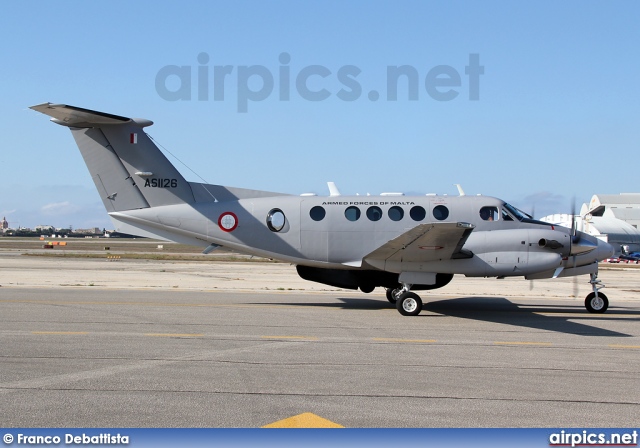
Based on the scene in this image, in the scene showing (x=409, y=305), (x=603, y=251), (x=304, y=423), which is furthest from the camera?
(x=603, y=251)

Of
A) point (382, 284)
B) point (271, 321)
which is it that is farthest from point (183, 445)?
point (382, 284)

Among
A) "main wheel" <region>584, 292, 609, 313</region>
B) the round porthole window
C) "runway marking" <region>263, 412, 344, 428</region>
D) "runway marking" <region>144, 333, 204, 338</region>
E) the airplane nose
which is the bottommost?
"main wheel" <region>584, 292, 609, 313</region>

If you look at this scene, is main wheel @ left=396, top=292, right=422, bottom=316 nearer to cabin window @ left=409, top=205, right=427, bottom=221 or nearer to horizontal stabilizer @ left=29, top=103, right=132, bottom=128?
cabin window @ left=409, top=205, right=427, bottom=221

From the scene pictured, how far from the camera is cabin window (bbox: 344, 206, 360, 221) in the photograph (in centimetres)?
1641

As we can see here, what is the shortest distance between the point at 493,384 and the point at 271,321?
6753 millimetres

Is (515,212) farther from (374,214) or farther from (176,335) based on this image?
(176,335)

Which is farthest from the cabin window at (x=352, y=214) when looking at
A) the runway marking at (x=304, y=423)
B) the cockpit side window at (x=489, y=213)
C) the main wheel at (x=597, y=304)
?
the runway marking at (x=304, y=423)

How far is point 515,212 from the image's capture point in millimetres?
16406

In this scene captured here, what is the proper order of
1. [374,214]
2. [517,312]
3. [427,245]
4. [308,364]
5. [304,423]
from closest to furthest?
[304,423], [308,364], [427,245], [374,214], [517,312]

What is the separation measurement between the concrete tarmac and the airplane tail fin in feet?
9.82

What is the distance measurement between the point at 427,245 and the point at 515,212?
3.32 meters

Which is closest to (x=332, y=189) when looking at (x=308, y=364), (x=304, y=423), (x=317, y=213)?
(x=317, y=213)

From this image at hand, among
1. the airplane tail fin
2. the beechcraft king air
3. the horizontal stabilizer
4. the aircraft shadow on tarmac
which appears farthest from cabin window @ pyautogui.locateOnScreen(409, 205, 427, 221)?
the horizontal stabilizer

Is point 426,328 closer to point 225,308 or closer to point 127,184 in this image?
point 225,308
